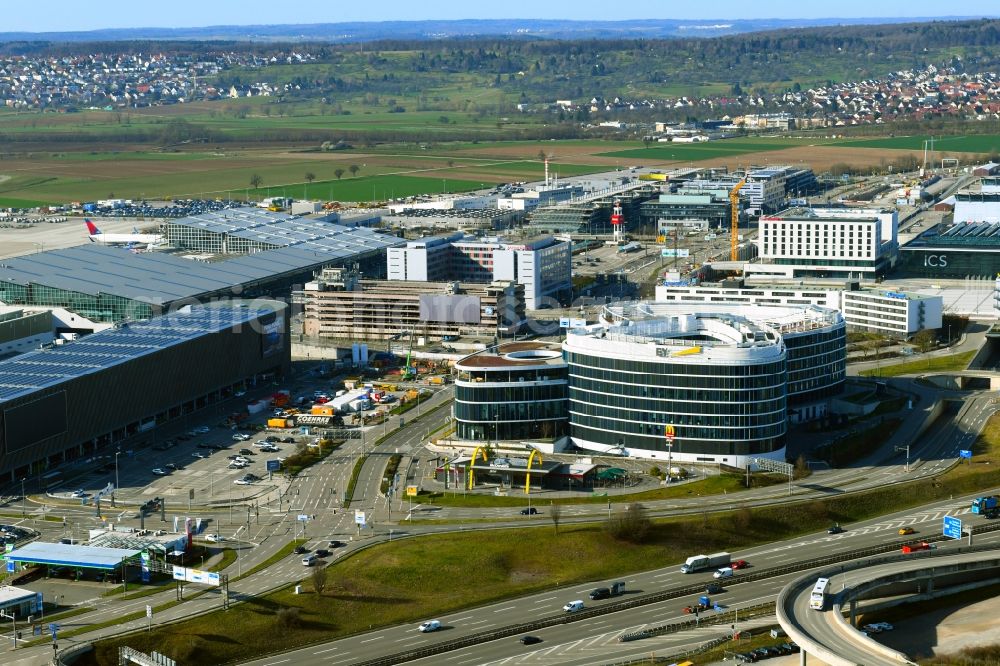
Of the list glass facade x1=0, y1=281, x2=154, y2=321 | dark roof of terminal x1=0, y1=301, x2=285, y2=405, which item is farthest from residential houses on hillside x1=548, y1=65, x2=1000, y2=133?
dark roof of terminal x1=0, y1=301, x2=285, y2=405

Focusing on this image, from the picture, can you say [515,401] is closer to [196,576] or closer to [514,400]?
[514,400]

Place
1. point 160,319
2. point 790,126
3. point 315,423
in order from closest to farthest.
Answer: point 315,423 → point 160,319 → point 790,126

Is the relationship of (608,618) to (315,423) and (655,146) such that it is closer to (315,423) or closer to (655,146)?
(315,423)

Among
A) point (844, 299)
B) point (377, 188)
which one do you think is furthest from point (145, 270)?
point (377, 188)

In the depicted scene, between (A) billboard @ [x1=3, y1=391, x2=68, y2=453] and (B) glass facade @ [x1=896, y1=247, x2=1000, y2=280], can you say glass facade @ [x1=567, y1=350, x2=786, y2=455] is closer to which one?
(A) billboard @ [x1=3, y1=391, x2=68, y2=453]

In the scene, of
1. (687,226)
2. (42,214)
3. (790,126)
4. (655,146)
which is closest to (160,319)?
(687,226)

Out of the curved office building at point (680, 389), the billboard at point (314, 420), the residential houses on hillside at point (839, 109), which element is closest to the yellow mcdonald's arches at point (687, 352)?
the curved office building at point (680, 389)
